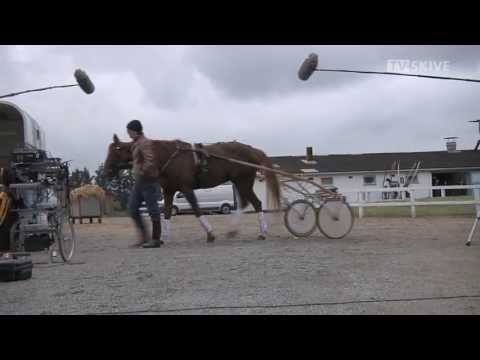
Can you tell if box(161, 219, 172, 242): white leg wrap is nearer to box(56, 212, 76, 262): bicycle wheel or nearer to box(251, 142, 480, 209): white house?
box(251, 142, 480, 209): white house

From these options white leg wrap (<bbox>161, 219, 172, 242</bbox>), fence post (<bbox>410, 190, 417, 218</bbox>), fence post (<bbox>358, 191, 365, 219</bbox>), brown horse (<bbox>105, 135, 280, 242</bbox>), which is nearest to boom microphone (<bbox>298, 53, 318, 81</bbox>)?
brown horse (<bbox>105, 135, 280, 242</bbox>)

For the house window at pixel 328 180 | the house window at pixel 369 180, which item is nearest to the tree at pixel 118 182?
the house window at pixel 328 180

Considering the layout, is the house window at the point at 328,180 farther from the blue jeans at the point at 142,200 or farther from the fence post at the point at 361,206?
the blue jeans at the point at 142,200

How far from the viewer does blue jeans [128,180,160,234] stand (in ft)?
21.2

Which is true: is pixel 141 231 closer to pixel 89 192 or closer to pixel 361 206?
pixel 89 192

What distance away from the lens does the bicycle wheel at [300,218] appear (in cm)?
735

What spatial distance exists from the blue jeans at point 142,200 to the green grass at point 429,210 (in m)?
6.93

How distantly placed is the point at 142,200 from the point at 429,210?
26.9 feet

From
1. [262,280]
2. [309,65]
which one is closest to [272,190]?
[309,65]

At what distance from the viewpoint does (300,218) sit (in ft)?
24.2

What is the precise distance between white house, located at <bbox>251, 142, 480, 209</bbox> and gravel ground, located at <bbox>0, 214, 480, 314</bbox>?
118cm

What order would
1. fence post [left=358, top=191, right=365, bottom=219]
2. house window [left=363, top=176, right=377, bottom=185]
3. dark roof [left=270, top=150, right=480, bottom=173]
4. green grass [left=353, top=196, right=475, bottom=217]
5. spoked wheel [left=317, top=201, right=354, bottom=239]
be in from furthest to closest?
house window [left=363, top=176, right=377, bottom=185] → fence post [left=358, top=191, right=365, bottom=219] → green grass [left=353, top=196, right=475, bottom=217] → spoked wheel [left=317, top=201, right=354, bottom=239] → dark roof [left=270, top=150, right=480, bottom=173]
